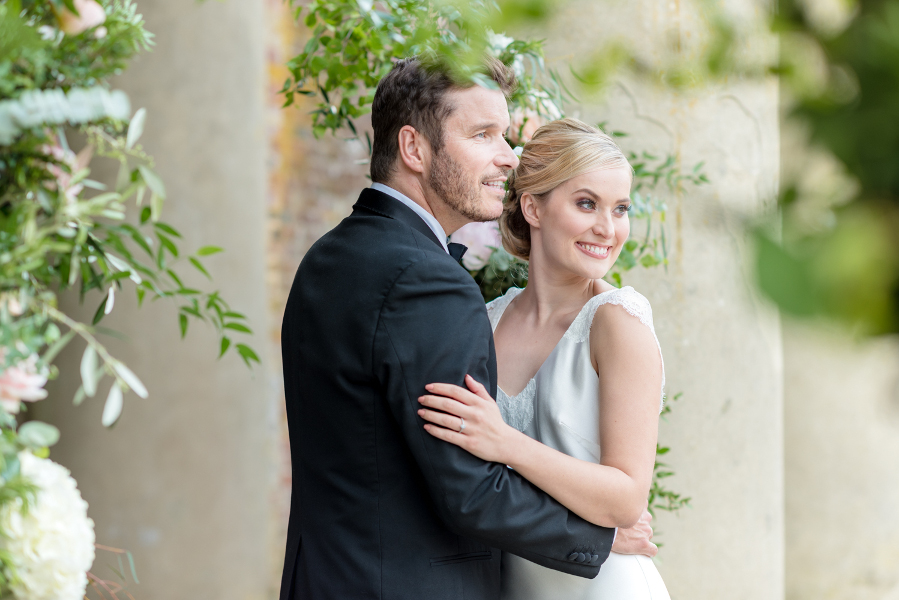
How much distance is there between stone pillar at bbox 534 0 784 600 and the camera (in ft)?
7.53

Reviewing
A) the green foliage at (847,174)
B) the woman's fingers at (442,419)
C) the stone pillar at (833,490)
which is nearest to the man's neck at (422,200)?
the woman's fingers at (442,419)

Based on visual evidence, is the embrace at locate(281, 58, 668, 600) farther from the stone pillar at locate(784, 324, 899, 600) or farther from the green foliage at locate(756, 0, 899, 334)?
the stone pillar at locate(784, 324, 899, 600)

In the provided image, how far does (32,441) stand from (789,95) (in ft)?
2.58

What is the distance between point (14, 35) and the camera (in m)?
0.78

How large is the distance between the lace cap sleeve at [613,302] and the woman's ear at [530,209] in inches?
10.5

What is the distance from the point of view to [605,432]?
1.61 m

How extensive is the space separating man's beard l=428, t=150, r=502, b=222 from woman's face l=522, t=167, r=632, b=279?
0.82 feet

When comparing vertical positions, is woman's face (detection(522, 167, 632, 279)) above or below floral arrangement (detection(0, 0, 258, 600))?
above

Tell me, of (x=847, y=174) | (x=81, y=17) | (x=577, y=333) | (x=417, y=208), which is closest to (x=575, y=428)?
(x=577, y=333)

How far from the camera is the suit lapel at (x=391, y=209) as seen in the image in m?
1.60

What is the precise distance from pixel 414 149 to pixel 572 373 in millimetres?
614

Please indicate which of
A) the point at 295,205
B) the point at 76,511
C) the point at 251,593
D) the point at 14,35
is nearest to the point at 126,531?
the point at 251,593

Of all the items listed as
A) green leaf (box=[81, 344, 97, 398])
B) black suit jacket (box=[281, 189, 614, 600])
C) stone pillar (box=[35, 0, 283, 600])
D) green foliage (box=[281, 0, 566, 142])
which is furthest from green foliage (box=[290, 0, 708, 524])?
green leaf (box=[81, 344, 97, 398])

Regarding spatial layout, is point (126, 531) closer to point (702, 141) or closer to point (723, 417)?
point (723, 417)
